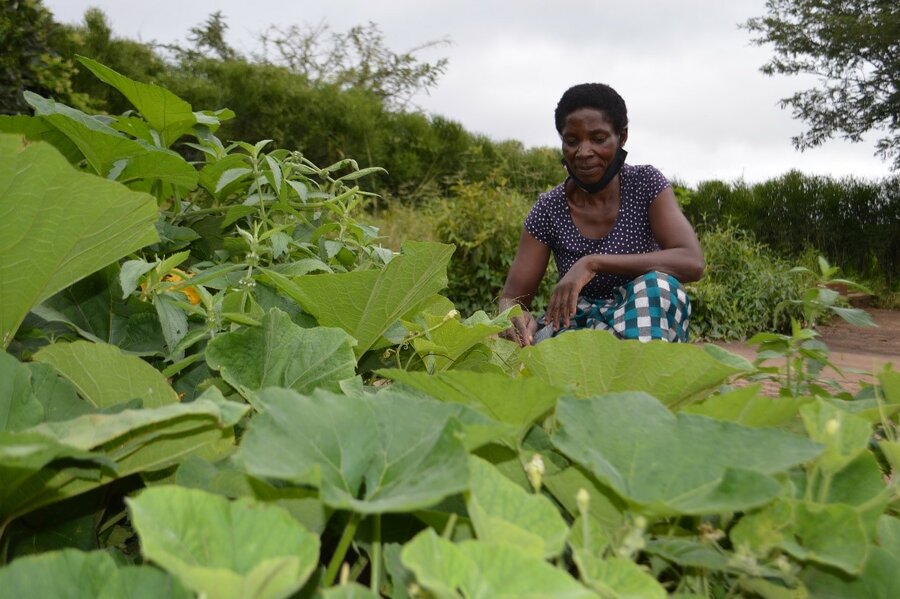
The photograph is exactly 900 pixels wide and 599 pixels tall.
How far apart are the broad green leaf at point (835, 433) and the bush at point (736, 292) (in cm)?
907

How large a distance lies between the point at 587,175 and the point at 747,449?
3.63 metres

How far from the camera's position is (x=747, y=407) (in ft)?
1.98

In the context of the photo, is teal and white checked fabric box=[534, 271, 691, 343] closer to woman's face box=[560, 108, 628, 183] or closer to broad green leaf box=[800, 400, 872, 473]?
woman's face box=[560, 108, 628, 183]

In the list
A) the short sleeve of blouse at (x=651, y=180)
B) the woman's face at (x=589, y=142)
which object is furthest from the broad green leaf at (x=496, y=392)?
the short sleeve of blouse at (x=651, y=180)

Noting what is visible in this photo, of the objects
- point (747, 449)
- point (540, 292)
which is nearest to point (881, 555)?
point (747, 449)

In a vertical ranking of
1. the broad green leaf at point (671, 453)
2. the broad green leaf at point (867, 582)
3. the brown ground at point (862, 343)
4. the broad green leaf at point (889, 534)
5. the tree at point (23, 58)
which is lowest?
the brown ground at point (862, 343)

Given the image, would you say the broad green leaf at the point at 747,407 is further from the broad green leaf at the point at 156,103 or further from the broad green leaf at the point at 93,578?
the broad green leaf at the point at 156,103

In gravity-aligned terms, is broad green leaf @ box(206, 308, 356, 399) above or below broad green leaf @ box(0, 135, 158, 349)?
below

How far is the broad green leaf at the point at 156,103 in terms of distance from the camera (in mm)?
1195

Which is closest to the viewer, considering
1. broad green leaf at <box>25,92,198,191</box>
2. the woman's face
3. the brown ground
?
broad green leaf at <box>25,92,198,191</box>

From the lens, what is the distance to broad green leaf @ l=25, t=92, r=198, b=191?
1.06 metres

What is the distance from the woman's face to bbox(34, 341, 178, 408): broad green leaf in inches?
137


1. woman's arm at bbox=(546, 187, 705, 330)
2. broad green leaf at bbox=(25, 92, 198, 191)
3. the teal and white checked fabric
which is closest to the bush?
woman's arm at bbox=(546, 187, 705, 330)

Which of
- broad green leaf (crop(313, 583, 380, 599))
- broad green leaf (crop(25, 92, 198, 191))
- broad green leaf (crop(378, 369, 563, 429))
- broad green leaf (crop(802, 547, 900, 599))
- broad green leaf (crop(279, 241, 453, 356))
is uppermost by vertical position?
broad green leaf (crop(25, 92, 198, 191))
